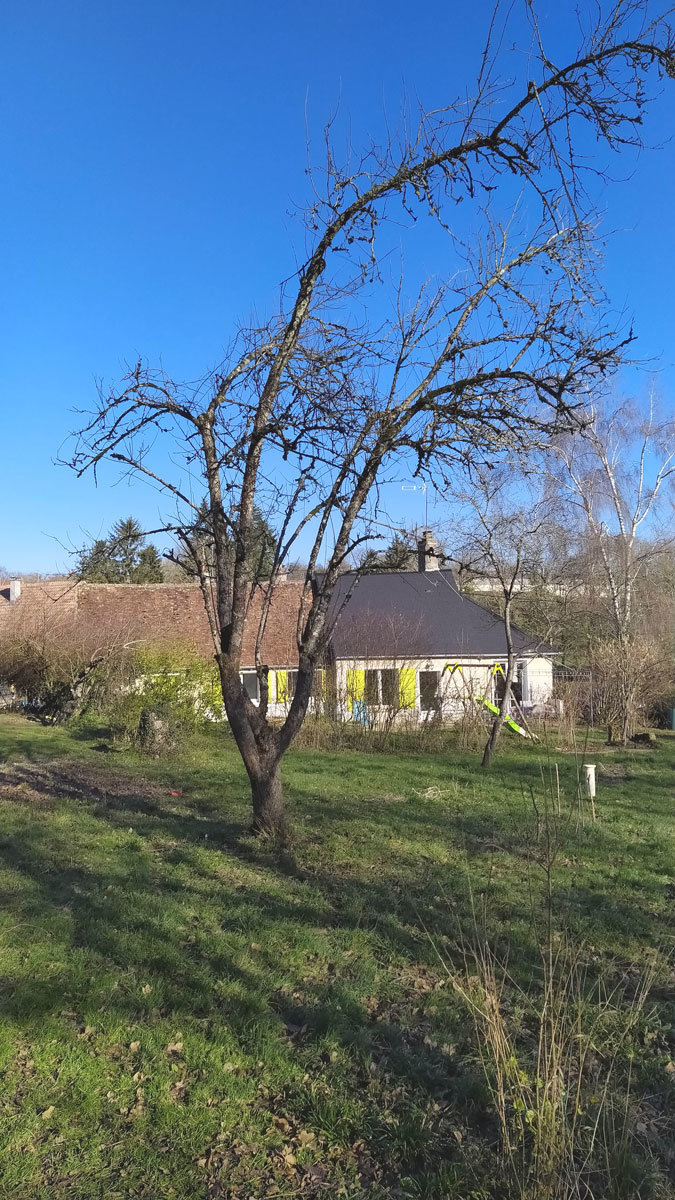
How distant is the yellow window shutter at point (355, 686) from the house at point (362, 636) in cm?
3

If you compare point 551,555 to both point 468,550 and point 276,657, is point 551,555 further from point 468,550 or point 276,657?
point 468,550

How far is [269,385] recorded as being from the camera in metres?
7.16

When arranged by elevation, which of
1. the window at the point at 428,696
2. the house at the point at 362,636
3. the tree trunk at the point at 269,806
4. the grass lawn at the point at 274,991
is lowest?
the grass lawn at the point at 274,991

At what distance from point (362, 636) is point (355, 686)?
251 cm

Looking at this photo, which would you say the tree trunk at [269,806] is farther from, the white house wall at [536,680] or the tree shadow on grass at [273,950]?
the white house wall at [536,680]

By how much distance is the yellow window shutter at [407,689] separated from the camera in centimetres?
1844

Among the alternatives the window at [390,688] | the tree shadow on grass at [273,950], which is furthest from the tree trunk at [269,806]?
the window at [390,688]

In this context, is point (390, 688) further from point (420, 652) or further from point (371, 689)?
point (420, 652)

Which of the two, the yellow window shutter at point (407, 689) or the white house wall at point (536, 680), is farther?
the white house wall at point (536, 680)

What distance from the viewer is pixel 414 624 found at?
2469 cm

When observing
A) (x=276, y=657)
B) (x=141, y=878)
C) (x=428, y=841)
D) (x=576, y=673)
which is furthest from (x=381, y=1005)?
(x=276, y=657)

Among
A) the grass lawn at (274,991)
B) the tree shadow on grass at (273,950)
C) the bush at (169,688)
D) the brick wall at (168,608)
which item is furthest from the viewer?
the brick wall at (168,608)

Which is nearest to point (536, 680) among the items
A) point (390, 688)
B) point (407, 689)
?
point (407, 689)

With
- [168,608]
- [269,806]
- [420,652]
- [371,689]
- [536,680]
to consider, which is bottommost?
[269,806]
